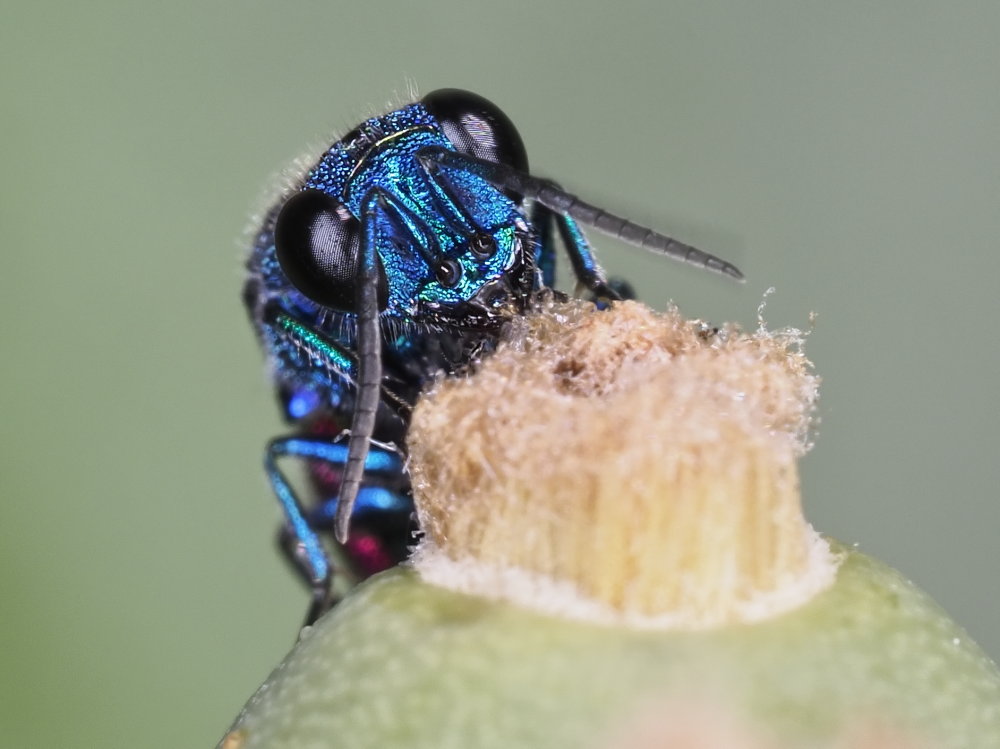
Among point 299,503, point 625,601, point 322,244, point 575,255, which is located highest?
point 322,244

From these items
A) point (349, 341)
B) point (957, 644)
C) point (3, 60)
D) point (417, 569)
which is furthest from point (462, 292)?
point (3, 60)

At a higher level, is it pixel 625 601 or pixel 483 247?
pixel 483 247

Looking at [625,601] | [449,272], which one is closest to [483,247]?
[449,272]

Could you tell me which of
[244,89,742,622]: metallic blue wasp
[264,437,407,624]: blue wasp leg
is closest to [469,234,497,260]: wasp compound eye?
[244,89,742,622]: metallic blue wasp

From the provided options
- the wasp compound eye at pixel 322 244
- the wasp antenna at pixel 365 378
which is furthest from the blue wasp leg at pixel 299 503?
the wasp antenna at pixel 365 378

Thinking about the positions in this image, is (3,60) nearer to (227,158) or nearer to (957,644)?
(227,158)

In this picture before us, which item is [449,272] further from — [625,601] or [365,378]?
[625,601]

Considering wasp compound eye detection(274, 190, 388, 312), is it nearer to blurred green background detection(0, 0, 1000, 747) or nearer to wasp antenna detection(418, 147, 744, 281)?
wasp antenna detection(418, 147, 744, 281)

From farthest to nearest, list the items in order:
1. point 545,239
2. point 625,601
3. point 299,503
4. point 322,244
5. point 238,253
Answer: point 238,253 → point 299,503 → point 545,239 → point 322,244 → point 625,601
